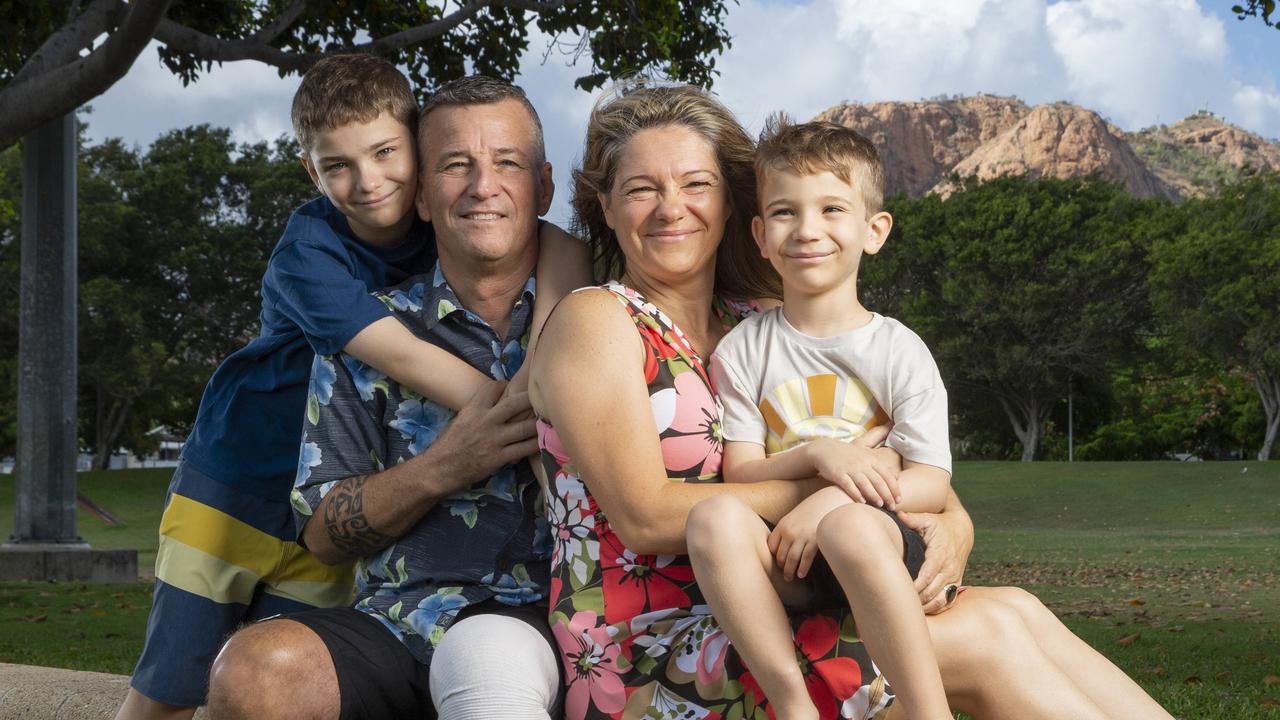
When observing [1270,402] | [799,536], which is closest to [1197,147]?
[1270,402]

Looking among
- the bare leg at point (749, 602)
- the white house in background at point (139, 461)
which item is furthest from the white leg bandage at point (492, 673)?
the white house in background at point (139, 461)

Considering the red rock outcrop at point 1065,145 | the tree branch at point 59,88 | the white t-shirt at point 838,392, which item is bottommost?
the white t-shirt at point 838,392

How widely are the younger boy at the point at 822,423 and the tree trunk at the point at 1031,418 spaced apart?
128 ft

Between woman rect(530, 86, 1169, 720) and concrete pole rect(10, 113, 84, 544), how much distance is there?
33.8 ft

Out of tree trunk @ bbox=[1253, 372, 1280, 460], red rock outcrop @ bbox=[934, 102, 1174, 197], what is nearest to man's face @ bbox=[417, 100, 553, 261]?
tree trunk @ bbox=[1253, 372, 1280, 460]

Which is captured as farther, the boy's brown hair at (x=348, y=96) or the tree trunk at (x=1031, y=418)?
the tree trunk at (x=1031, y=418)

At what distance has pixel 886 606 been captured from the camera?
85.7 inches

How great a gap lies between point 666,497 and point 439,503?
0.70m

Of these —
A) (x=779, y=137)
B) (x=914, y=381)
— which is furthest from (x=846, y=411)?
(x=779, y=137)

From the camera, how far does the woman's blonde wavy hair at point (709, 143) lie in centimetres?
283

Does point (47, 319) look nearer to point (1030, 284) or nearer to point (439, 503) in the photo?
point (439, 503)

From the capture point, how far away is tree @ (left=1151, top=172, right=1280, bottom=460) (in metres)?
32.9

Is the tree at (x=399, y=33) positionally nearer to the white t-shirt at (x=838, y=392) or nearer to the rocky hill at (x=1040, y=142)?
the white t-shirt at (x=838, y=392)

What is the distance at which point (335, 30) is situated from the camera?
406 inches
